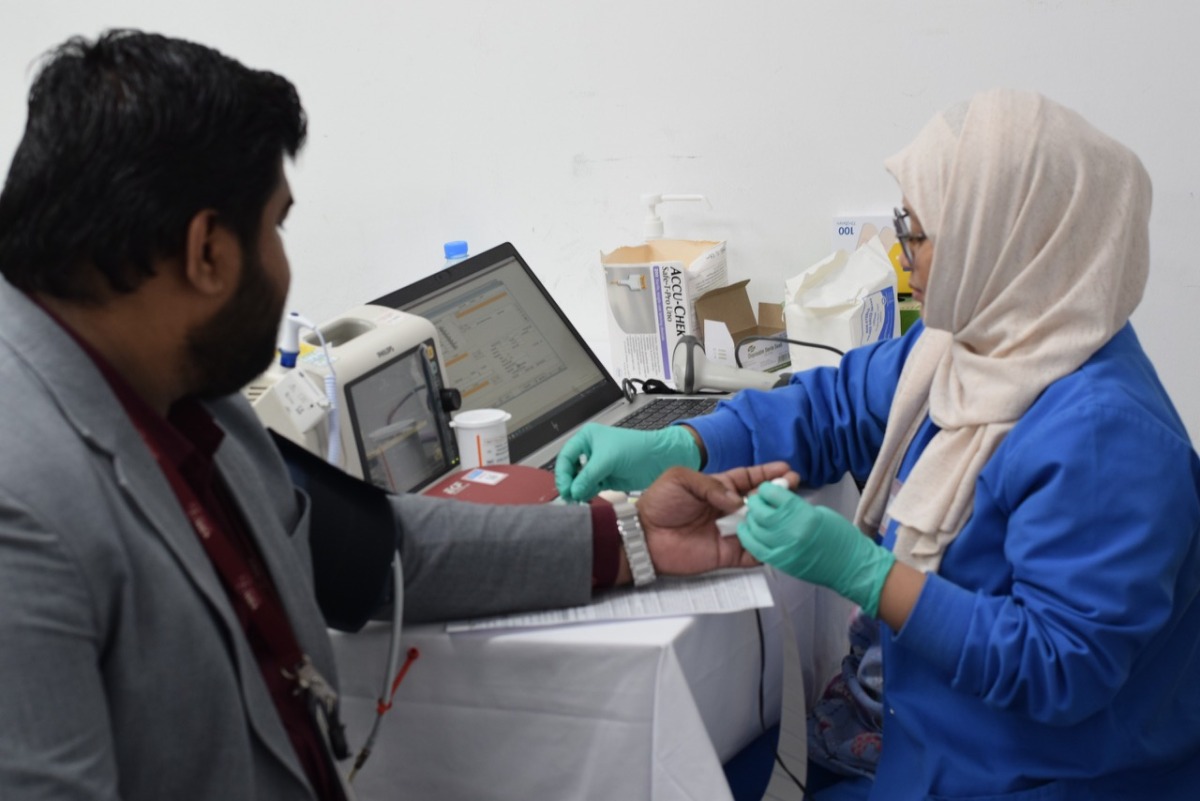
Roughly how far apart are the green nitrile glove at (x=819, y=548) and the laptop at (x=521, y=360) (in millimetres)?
540

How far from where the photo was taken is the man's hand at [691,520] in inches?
49.8

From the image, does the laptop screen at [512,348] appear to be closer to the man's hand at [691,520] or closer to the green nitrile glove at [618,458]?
the green nitrile glove at [618,458]

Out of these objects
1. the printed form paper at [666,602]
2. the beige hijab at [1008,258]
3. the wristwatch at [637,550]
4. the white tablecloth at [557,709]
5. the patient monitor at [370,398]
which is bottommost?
the white tablecloth at [557,709]

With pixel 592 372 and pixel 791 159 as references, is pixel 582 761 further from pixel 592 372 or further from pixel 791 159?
pixel 791 159

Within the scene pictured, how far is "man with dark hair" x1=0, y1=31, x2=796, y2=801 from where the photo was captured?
2.56ft

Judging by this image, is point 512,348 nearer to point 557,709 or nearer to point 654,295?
point 654,295

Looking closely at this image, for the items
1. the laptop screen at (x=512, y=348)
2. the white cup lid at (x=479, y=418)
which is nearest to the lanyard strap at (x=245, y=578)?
the white cup lid at (x=479, y=418)

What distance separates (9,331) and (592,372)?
1180 millimetres

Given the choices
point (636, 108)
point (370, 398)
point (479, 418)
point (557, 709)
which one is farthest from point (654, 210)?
point (557, 709)

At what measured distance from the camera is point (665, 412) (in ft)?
6.05

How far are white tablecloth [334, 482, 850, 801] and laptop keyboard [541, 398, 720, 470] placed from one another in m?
0.54

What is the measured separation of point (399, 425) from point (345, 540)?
15.9 inches

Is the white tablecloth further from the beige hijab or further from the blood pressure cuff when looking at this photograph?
the beige hijab

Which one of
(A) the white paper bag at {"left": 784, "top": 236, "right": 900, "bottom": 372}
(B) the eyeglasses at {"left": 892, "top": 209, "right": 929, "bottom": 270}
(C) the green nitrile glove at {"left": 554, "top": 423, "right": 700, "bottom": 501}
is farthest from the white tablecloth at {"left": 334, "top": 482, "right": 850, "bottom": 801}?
(A) the white paper bag at {"left": 784, "top": 236, "right": 900, "bottom": 372}
